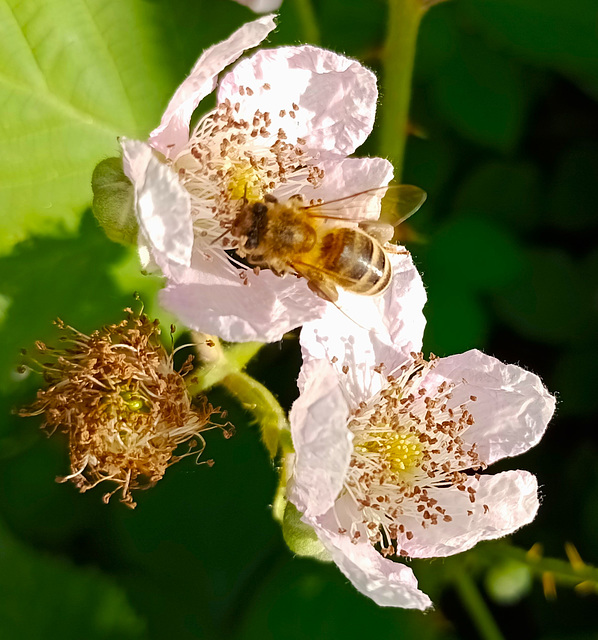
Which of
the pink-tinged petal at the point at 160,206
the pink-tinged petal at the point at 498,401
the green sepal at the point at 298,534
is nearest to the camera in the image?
the pink-tinged petal at the point at 160,206

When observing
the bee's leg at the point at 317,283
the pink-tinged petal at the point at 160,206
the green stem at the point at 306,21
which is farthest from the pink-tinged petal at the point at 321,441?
the green stem at the point at 306,21

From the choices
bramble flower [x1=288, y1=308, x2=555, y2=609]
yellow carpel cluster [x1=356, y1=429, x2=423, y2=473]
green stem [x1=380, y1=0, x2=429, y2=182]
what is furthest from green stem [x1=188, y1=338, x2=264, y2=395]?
green stem [x1=380, y1=0, x2=429, y2=182]

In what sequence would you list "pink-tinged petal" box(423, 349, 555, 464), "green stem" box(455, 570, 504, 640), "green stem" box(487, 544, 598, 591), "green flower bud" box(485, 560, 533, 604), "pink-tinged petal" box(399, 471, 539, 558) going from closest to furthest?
"pink-tinged petal" box(399, 471, 539, 558) < "pink-tinged petal" box(423, 349, 555, 464) < "green stem" box(487, 544, 598, 591) < "green flower bud" box(485, 560, 533, 604) < "green stem" box(455, 570, 504, 640)

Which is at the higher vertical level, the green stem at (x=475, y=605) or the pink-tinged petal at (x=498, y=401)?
the pink-tinged petal at (x=498, y=401)

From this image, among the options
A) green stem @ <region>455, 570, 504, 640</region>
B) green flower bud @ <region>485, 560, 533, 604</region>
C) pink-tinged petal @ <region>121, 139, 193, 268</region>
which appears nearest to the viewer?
pink-tinged petal @ <region>121, 139, 193, 268</region>

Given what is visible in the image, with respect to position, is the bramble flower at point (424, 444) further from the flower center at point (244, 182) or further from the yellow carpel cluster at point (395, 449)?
the flower center at point (244, 182)

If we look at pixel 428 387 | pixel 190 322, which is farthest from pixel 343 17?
pixel 190 322

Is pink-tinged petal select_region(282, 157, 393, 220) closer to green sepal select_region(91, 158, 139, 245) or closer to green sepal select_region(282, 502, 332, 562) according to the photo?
green sepal select_region(91, 158, 139, 245)

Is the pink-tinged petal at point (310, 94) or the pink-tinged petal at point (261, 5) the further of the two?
the pink-tinged petal at point (261, 5)
